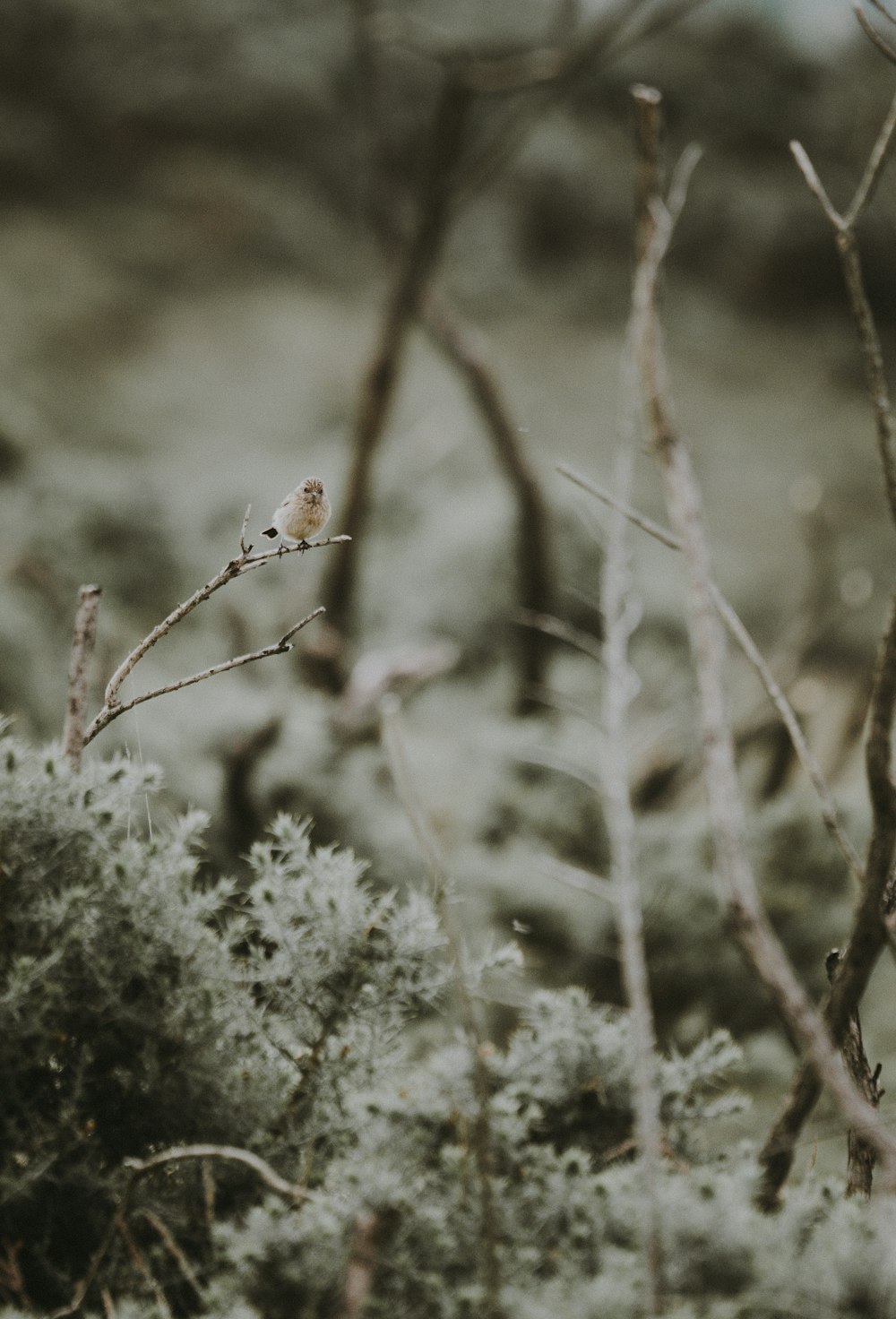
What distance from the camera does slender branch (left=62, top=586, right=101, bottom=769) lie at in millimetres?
664

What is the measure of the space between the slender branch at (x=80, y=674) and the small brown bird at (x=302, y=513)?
6.2 inches

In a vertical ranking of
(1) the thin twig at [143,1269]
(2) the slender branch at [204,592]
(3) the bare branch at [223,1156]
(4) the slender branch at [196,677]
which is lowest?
(1) the thin twig at [143,1269]

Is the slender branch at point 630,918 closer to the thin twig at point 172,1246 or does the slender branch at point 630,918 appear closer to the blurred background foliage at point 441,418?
the blurred background foliage at point 441,418

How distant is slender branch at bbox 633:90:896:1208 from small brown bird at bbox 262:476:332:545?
267 millimetres

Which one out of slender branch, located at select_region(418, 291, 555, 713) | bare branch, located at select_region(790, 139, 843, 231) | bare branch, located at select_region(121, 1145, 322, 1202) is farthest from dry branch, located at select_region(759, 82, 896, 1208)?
slender branch, located at select_region(418, 291, 555, 713)

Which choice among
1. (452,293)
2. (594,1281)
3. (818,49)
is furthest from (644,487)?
(594,1281)

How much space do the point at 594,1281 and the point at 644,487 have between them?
13.1ft

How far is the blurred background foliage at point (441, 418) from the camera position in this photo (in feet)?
5.54

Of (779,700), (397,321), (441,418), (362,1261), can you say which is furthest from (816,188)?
(441,418)

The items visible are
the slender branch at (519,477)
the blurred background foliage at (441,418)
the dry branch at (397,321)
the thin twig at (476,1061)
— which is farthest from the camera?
the slender branch at (519,477)

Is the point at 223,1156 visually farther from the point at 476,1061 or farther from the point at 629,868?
the point at 629,868

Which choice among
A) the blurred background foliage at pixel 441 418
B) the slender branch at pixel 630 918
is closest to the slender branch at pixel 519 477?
the blurred background foliage at pixel 441 418

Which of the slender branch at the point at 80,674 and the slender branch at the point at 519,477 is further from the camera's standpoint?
the slender branch at the point at 519,477

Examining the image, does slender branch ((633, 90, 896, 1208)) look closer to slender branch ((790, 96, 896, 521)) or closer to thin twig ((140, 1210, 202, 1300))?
slender branch ((790, 96, 896, 521))
